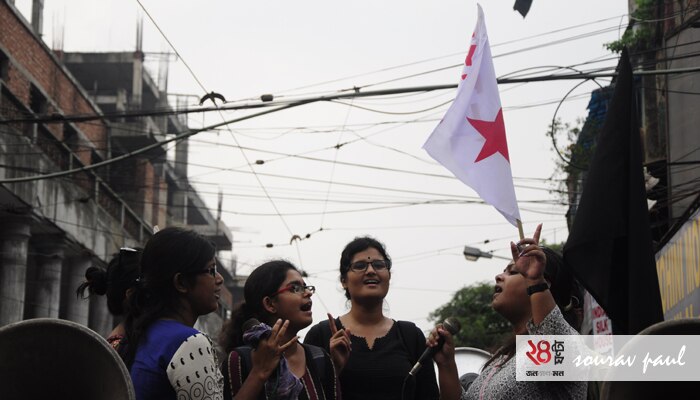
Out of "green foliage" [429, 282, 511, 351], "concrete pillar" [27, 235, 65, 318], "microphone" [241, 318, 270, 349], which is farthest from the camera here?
"green foliage" [429, 282, 511, 351]

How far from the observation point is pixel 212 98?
468 inches

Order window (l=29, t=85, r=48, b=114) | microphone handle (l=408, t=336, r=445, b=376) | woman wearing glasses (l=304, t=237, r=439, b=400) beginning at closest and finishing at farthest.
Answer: microphone handle (l=408, t=336, r=445, b=376), woman wearing glasses (l=304, t=237, r=439, b=400), window (l=29, t=85, r=48, b=114)

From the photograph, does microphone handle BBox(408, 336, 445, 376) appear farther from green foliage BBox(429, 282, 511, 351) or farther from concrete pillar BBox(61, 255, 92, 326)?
green foliage BBox(429, 282, 511, 351)

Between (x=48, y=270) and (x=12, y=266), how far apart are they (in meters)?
2.39

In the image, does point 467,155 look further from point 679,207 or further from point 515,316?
point 679,207

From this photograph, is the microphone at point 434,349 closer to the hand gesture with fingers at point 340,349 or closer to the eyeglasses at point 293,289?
the hand gesture with fingers at point 340,349

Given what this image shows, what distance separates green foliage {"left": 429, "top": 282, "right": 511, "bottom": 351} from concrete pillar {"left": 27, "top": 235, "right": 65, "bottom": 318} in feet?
87.3

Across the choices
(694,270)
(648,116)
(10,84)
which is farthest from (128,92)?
(694,270)

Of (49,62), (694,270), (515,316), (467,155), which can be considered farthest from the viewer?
(49,62)

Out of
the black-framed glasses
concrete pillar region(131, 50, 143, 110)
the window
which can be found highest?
concrete pillar region(131, 50, 143, 110)

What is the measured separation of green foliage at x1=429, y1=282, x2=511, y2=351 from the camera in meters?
46.3

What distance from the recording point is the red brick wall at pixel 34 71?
743 inches

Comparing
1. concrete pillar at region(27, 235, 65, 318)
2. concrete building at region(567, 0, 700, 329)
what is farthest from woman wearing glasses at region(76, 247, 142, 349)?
concrete pillar at region(27, 235, 65, 318)

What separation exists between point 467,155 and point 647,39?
1425cm
